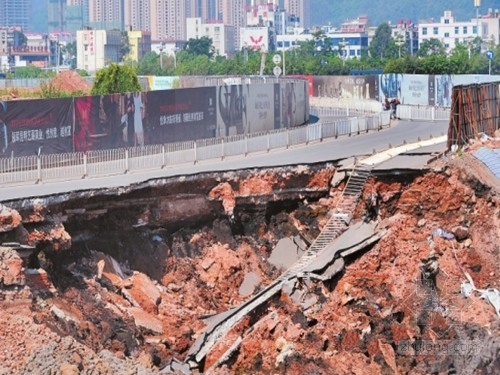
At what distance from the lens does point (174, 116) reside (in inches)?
1699

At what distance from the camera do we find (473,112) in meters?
40.2

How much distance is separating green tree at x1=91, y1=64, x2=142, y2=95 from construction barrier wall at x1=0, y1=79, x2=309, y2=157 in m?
9.91

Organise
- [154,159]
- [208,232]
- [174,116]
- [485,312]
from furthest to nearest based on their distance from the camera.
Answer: [174,116]
[154,159]
[208,232]
[485,312]

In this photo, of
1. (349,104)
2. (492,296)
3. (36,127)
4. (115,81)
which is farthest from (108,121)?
(349,104)

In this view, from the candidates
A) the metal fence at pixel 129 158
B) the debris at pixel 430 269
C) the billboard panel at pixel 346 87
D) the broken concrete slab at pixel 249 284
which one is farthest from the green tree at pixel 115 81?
the debris at pixel 430 269

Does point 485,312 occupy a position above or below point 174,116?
below

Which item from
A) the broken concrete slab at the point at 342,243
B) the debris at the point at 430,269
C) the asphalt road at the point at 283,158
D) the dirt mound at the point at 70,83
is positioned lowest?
the debris at the point at 430,269

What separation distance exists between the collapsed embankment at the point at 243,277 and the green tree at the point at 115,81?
2608 centimetres

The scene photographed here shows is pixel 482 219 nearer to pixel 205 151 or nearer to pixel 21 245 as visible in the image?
pixel 205 151

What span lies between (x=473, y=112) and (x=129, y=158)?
11666mm

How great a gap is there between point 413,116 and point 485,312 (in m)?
32.6

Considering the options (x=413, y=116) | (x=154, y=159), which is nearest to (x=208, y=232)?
(x=154, y=159)

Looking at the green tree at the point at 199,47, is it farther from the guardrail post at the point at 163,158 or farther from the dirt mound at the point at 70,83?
the guardrail post at the point at 163,158

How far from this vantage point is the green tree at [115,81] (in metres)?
60.2
